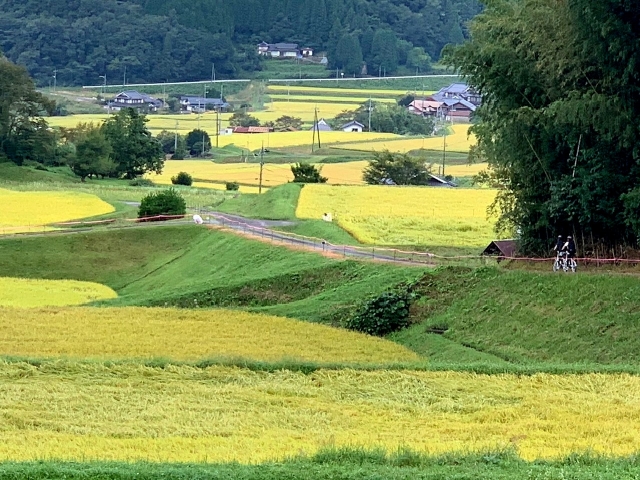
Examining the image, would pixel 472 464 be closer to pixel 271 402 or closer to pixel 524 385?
pixel 271 402

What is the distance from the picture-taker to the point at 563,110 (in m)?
23.0

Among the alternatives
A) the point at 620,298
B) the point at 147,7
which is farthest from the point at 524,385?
the point at 147,7

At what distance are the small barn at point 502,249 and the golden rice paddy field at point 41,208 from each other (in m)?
19.4

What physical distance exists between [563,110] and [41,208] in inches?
1193

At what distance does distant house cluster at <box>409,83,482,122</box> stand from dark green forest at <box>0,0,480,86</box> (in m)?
20.5

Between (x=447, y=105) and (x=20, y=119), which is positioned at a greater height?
(x=447, y=105)

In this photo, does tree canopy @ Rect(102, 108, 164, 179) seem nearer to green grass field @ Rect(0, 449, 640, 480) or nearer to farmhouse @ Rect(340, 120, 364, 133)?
farmhouse @ Rect(340, 120, 364, 133)

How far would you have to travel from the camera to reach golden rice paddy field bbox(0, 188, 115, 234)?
4422cm

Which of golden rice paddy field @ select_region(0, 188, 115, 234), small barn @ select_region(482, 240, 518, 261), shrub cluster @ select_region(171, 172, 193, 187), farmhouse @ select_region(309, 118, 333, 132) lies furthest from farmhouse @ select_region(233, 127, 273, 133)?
small barn @ select_region(482, 240, 518, 261)

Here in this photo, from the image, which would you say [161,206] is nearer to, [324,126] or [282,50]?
[324,126]

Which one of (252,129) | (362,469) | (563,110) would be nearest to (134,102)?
(252,129)

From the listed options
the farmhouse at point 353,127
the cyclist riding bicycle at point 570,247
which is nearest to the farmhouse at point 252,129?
Answer: the farmhouse at point 353,127

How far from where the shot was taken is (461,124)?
112 metres

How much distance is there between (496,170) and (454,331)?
7.16 meters
